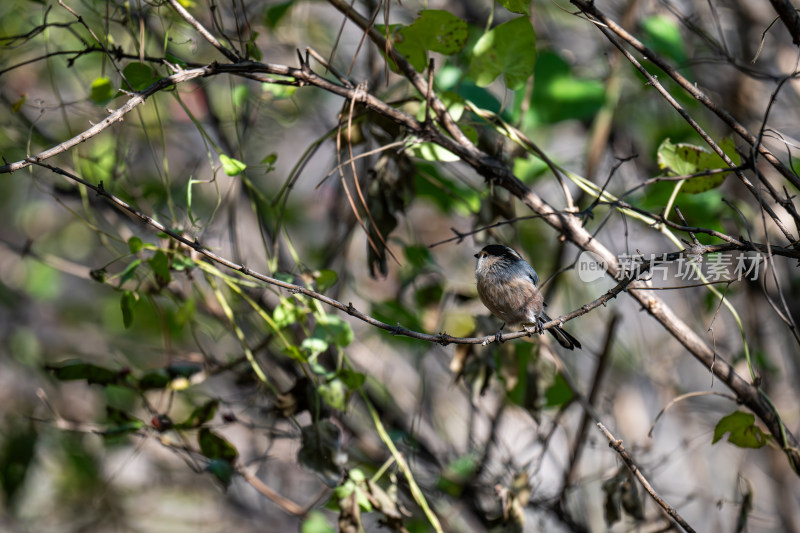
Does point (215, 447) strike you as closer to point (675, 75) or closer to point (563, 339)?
point (563, 339)

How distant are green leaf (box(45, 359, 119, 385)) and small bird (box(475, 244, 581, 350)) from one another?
100 cm

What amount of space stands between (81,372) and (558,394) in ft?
4.50

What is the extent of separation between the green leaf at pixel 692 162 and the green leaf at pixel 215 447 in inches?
52.0

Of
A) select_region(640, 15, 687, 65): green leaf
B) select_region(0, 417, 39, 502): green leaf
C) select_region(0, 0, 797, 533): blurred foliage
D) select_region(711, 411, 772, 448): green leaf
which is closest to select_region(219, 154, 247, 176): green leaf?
select_region(0, 0, 797, 533): blurred foliage

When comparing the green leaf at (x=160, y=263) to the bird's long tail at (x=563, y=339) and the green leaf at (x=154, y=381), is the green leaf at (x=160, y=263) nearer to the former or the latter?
the green leaf at (x=154, y=381)

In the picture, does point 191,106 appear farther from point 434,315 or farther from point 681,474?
point 681,474

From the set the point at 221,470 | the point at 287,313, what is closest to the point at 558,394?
the point at 287,313

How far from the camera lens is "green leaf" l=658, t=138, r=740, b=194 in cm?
158

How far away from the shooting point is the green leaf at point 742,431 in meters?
1.55

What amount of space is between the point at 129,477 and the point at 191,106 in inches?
97.7

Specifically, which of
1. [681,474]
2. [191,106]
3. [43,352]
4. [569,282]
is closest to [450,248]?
[569,282]

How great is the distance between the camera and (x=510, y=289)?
1.68m

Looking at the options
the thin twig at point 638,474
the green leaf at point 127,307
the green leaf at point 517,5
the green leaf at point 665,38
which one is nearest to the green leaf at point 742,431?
the thin twig at point 638,474

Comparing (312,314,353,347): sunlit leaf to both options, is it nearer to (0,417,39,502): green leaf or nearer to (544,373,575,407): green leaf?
(544,373,575,407): green leaf
